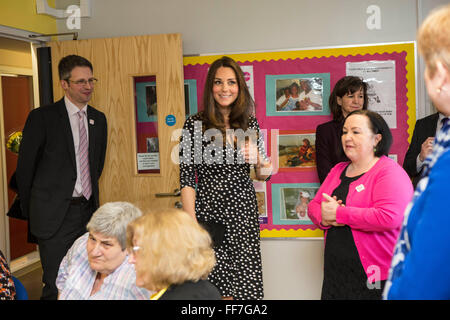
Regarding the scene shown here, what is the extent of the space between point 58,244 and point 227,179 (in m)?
1.34

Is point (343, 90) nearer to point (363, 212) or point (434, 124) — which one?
point (434, 124)

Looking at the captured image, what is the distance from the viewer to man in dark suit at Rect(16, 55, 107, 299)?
287cm

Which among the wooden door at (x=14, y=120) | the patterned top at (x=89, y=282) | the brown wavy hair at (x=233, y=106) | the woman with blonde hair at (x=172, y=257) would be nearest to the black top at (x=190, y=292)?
the woman with blonde hair at (x=172, y=257)

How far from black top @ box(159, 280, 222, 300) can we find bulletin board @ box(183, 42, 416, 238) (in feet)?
6.82

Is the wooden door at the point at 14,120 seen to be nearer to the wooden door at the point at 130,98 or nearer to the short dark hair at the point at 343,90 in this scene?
the wooden door at the point at 130,98

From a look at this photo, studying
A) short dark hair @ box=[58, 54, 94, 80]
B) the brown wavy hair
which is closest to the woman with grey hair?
the brown wavy hair

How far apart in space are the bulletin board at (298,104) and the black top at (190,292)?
2.08m

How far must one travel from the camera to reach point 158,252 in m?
1.30

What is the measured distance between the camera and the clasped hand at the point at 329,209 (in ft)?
6.71

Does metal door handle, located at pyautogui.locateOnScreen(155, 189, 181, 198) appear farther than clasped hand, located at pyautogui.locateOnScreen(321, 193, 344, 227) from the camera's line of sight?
Yes

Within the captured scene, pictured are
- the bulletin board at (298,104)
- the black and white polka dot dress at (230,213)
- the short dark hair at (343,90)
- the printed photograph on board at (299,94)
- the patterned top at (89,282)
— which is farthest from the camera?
the printed photograph on board at (299,94)

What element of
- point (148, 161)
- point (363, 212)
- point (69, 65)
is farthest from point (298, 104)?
point (69, 65)

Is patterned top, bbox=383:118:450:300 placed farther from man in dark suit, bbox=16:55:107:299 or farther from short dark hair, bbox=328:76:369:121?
man in dark suit, bbox=16:55:107:299

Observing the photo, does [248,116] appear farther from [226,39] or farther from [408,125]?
[408,125]
